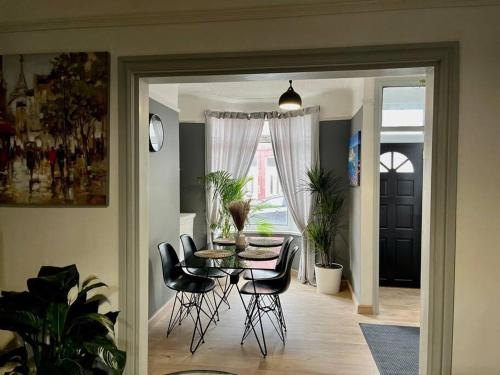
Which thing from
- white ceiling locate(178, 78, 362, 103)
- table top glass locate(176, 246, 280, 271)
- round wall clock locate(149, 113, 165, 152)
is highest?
white ceiling locate(178, 78, 362, 103)

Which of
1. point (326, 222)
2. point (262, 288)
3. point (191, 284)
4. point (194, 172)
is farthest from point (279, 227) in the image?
point (191, 284)

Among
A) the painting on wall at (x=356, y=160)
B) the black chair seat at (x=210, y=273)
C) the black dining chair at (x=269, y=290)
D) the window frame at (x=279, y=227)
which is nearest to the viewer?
the black dining chair at (x=269, y=290)

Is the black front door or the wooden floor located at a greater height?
the black front door

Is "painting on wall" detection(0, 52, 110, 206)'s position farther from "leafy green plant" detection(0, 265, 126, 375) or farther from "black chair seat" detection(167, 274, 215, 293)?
"black chair seat" detection(167, 274, 215, 293)

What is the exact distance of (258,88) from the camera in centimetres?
480

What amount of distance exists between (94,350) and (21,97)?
1490mm

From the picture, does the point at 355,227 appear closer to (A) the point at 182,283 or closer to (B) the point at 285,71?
(A) the point at 182,283

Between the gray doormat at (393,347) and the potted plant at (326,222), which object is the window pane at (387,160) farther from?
the gray doormat at (393,347)

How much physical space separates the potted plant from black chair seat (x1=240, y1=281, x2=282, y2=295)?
4.74 feet

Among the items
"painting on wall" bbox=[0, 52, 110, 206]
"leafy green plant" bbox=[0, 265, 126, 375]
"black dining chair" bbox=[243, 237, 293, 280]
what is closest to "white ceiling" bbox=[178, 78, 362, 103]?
"black dining chair" bbox=[243, 237, 293, 280]

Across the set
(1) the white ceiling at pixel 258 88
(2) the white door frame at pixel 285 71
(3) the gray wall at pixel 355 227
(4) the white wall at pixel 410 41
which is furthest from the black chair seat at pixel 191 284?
→ (1) the white ceiling at pixel 258 88

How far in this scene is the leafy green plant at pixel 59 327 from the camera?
5.07 feet

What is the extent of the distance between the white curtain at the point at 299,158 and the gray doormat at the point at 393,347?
5.06 feet

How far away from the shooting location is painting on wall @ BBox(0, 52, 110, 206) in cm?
194
